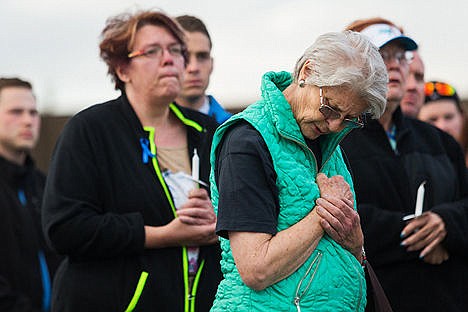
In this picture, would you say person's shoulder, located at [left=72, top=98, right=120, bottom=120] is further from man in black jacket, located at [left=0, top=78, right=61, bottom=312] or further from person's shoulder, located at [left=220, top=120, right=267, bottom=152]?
man in black jacket, located at [left=0, top=78, right=61, bottom=312]

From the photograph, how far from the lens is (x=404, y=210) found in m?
4.20

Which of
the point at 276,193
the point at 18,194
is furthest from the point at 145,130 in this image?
the point at 18,194

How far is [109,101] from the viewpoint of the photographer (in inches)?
168

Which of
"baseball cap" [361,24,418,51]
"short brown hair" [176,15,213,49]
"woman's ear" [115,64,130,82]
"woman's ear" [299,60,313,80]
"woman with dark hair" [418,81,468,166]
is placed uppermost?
"woman's ear" [299,60,313,80]

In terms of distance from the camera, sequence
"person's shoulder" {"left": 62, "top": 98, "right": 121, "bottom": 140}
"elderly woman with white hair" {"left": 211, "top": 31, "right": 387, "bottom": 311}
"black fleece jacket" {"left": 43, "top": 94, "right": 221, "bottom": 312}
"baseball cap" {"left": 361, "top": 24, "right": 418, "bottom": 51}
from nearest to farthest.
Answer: "elderly woman with white hair" {"left": 211, "top": 31, "right": 387, "bottom": 311} → "black fleece jacket" {"left": 43, "top": 94, "right": 221, "bottom": 312} → "person's shoulder" {"left": 62, "top": 98, "right": 121, "bottom": 140} → "baseball cap" {"left": 361, "top": 24, "right": 418, "bottom": 51}

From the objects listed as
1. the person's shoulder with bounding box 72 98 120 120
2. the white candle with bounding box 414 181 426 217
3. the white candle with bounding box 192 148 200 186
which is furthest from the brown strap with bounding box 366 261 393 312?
the person's shoulder with bounding box 72 98 120 120

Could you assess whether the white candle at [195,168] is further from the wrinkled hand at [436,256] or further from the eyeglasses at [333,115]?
the eyeglasses at [333,115]

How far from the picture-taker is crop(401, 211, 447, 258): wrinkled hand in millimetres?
4105

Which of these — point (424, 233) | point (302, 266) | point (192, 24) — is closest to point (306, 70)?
point (302, 266)

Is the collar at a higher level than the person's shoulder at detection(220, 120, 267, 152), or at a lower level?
lower

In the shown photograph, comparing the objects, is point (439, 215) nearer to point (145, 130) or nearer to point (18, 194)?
point (145, 130)

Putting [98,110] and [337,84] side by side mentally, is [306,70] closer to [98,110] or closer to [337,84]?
[337,84]

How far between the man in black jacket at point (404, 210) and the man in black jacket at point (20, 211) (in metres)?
2.11

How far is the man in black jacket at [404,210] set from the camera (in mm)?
4098
